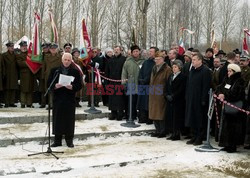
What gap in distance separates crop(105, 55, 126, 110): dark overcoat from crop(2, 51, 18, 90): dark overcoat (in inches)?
110

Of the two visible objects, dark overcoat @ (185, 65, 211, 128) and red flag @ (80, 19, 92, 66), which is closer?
dark overcoat @ (185, 65, 211, 128)

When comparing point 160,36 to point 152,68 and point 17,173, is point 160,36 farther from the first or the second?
point 17,173

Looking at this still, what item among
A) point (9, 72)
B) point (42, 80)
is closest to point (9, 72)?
point (9, 72)

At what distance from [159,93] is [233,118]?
2.03 meters

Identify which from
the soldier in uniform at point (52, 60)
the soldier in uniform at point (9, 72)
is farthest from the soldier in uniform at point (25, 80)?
the soldier in uniform at point (52, 60)

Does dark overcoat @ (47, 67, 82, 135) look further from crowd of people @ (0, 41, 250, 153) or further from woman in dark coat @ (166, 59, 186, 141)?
woman in dark coat @ (166, 59, 186, 141)

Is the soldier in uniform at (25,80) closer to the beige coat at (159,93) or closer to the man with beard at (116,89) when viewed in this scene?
the man with beard at (116,89)

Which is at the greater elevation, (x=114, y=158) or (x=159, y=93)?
(x=159, y=93)

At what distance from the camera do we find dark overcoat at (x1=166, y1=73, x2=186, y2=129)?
7902 mm

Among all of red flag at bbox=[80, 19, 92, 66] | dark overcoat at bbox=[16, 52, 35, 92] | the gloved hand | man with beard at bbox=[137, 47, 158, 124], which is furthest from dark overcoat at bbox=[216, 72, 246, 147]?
dark overcoat at bbox=[16, 52, 35, 92]

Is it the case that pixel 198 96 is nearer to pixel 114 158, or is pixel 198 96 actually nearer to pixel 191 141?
pixel 191 141

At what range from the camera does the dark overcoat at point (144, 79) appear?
891 cm

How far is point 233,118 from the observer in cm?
691

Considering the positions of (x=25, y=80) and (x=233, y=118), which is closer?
(x=233, y=118)
